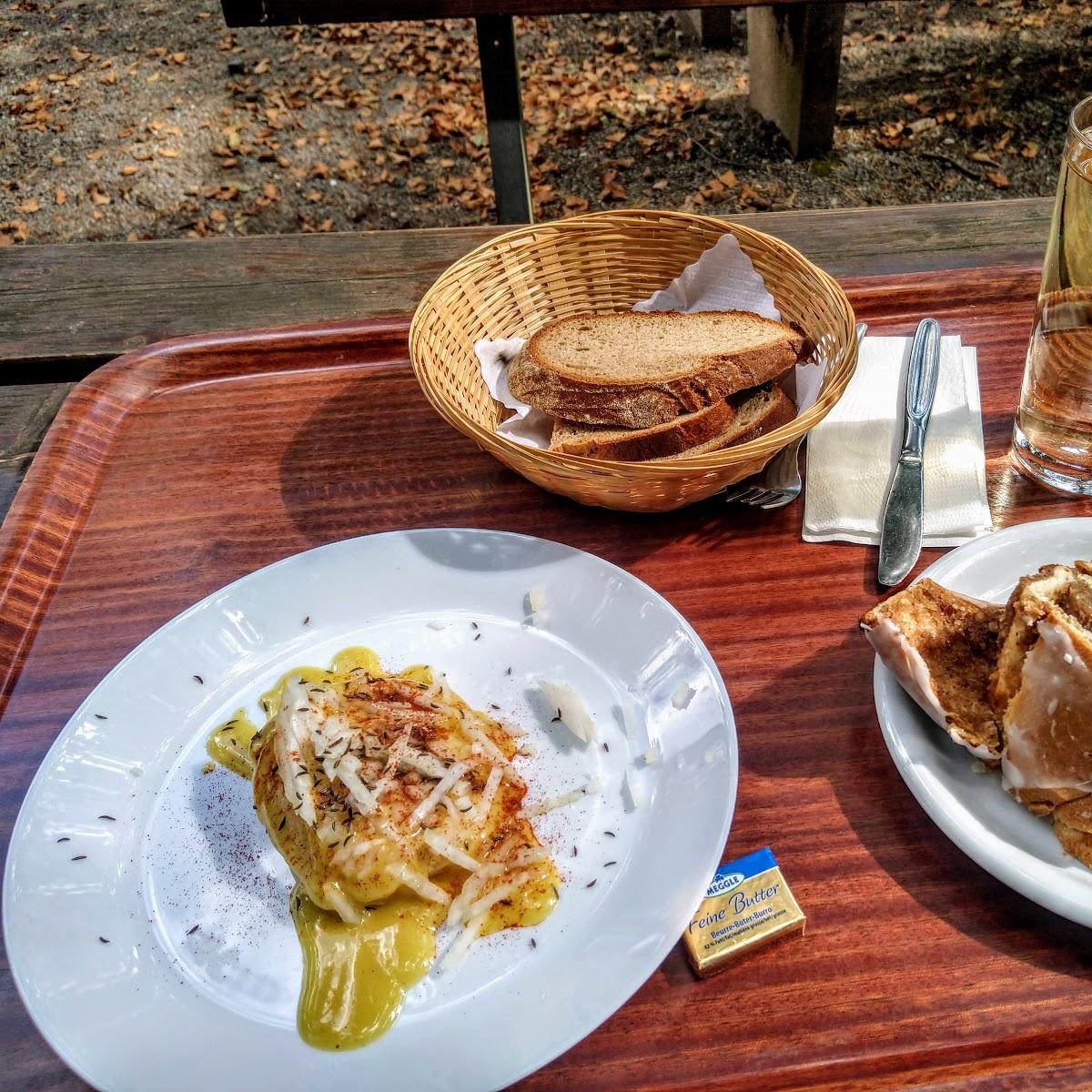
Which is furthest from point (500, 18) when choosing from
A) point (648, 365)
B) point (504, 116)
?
point (648, 365)

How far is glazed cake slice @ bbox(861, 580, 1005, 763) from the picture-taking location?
894 millimetres

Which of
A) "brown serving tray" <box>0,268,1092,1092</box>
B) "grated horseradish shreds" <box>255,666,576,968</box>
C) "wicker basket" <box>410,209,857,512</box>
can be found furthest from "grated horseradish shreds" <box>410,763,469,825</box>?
"wicker basket" <box>410,209,857,512</box>

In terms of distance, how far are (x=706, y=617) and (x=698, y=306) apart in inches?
23.7

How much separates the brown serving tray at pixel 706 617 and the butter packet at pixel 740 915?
0.07ft

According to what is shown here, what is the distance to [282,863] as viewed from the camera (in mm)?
950

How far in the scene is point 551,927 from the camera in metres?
0.87

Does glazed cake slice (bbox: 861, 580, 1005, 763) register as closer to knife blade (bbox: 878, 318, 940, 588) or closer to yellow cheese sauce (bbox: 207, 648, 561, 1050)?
knife blade (bbox: 878, 318, 940, 588)

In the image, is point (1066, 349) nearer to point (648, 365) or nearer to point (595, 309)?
point (648, 365)

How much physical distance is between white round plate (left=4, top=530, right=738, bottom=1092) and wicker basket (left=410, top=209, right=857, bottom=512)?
12 centimetres

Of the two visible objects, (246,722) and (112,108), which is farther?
(112,108)

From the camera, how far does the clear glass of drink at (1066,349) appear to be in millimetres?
1083

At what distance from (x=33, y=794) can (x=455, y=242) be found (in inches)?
57.1

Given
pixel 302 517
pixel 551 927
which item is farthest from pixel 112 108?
pixel 551 927

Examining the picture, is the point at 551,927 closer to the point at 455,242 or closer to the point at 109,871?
the point at 109,871
